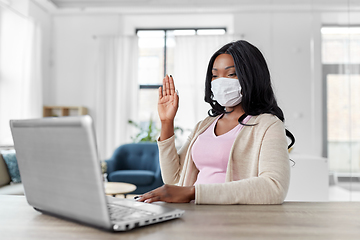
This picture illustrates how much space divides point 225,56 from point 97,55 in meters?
4.64

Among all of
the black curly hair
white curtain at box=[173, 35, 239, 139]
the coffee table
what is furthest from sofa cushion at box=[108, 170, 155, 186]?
the black curly hair

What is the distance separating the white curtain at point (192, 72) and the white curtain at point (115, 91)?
2.58 ft

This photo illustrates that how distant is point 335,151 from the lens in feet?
13.6

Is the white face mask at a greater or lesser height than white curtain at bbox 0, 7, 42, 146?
lesser

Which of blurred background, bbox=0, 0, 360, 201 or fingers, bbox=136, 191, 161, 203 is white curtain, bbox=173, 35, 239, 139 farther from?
fingers, bbox=136, 191, 161, 203

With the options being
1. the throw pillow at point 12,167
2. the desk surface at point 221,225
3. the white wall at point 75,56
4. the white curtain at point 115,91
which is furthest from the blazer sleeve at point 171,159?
the white wall at point 75,56

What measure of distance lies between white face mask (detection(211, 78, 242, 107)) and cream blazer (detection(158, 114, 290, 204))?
5.3 inches

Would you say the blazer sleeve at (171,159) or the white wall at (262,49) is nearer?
the blazer sleeve at (171,159)

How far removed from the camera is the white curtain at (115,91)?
5375 millimetres

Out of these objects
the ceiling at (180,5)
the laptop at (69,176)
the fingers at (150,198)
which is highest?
the ceiling at (180,5)

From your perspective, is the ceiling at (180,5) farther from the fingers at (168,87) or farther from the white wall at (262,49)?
the fingers at (168,87)

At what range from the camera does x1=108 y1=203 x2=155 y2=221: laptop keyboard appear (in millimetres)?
607

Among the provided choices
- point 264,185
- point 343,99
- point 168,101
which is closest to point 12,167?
point 168,101

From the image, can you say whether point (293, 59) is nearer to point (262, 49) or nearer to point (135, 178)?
point (262, 49)
